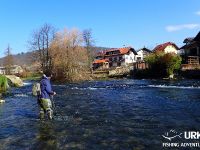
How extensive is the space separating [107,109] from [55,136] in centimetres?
797

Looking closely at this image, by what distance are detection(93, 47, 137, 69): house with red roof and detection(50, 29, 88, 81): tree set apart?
54.6 metres

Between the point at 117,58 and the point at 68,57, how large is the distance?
6427cm

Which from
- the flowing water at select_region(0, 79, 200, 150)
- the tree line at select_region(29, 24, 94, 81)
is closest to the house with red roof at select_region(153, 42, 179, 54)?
the tree line at select_region(29, 24, 94, 81)

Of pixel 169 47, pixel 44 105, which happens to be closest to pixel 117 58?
pixel 169 47

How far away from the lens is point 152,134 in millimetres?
13781

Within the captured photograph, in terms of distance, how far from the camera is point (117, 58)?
13188 centimetres

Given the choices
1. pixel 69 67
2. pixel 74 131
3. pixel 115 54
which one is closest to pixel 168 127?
pixel 74 131

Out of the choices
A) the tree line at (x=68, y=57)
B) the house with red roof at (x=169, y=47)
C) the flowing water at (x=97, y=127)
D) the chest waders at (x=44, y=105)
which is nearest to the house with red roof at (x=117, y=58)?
the house with red roof at (x=169, y=47)

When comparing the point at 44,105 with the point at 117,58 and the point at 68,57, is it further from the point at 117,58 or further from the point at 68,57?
the point at 117,58

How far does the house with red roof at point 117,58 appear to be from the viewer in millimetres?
127938

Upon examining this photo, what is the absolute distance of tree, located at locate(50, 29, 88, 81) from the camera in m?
68.4

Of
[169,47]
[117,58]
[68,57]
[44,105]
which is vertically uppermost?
[169,47]

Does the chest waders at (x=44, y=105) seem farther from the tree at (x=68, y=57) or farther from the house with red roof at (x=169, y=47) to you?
the house with red roof at (x=169, y=47)

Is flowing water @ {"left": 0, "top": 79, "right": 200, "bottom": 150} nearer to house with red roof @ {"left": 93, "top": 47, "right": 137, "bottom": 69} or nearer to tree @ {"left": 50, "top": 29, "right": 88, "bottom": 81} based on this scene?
tree @ {"left": 50, "top": 29, "right": 88, "bottom": 81}
